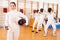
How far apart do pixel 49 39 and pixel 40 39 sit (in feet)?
1.48

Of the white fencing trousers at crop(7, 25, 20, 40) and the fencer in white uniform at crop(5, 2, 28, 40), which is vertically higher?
the fencer in white uniform at crop(5, 2, 28, 40)

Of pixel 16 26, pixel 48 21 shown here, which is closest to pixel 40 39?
pixel 48 21

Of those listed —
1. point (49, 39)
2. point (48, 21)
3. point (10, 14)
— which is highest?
point (10, 14)

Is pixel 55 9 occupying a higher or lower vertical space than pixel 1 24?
higher

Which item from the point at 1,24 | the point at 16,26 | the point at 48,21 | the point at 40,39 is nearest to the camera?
the point at 16,26

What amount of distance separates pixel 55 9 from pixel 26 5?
7.48ft

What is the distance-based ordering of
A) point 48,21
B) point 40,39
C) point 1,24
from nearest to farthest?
point 40,39 < point 48,21 < point 1,24

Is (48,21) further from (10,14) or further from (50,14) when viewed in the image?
(10,14)

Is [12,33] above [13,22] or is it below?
below

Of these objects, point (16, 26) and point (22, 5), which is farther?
point (22, 5)

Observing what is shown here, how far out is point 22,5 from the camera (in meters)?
11.6

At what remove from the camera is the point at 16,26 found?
4398 millimetres

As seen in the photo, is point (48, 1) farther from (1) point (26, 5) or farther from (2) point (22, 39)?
(2) point (22, 39)

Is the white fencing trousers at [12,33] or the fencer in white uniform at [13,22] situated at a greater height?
the fencer in white uniform at [13,22]
